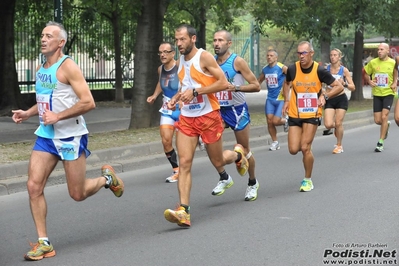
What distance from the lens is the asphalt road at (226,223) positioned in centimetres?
684

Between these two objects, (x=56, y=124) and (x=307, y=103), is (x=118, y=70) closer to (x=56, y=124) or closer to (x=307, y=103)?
(x=307, y=103)

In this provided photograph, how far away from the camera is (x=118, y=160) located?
1290cm

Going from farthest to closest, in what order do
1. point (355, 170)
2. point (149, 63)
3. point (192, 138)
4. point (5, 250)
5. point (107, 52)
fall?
1. point (107, 52)
2. point (149, 63)
3. point (355, 170)
4. point (192, 138)
5. point (5, 250)

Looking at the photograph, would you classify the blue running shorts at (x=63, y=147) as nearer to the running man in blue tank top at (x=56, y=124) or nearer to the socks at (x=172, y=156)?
the running man in blue tank top at (x=56, y=124)

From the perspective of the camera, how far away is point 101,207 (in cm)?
939

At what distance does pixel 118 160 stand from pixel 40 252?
20.2 ft

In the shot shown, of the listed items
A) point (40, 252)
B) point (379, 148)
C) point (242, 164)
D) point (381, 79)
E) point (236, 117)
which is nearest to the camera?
point (40, 252)

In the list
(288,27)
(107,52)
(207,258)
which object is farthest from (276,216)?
(107,52)

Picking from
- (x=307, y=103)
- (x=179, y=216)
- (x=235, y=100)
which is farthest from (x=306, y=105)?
(x=179, y=216)

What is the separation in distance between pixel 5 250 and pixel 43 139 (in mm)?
1004

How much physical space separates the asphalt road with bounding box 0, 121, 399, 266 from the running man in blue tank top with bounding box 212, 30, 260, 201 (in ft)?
0.73

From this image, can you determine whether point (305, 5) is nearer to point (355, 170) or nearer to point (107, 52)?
point (107, 52)

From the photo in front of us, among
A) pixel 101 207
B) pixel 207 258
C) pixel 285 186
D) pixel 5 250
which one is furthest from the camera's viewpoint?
pixel 285 186

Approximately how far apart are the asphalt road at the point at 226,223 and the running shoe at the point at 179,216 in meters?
0.10
